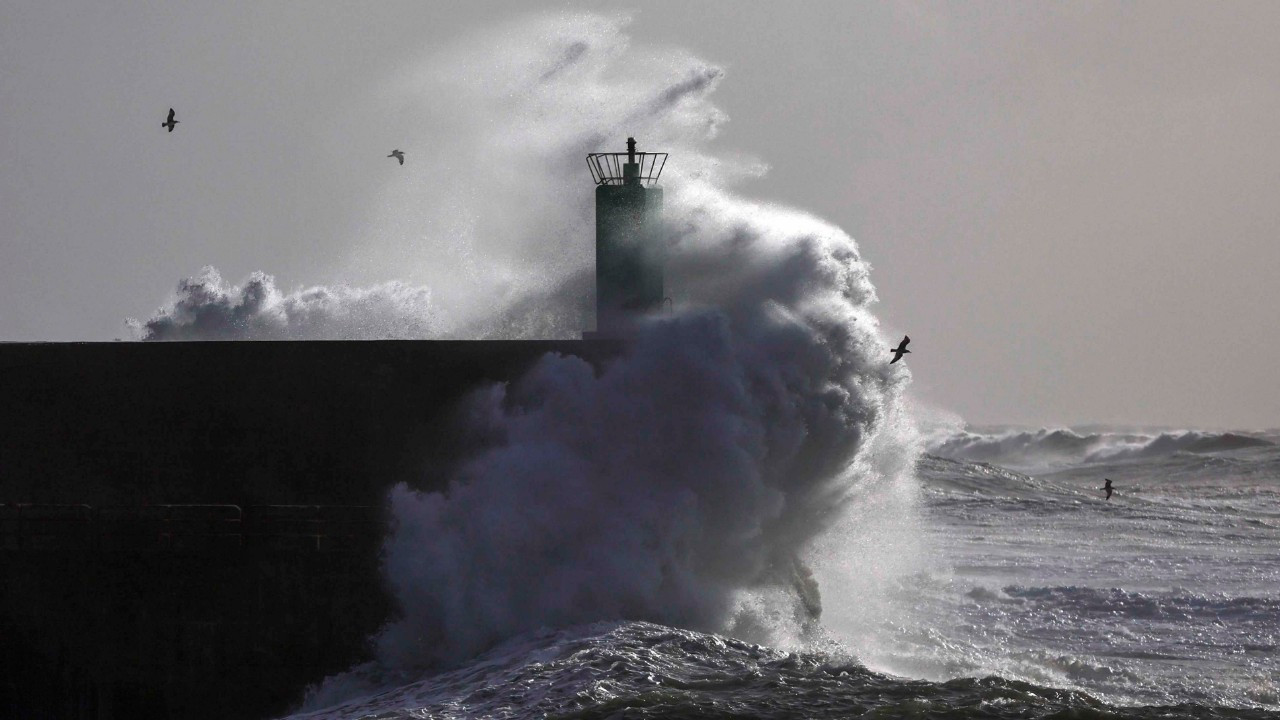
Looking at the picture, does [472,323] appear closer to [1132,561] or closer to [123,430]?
[123,430]

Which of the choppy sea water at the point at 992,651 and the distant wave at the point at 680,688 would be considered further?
the choppy sea water at the point at 992,651

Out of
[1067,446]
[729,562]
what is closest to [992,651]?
[729,562]

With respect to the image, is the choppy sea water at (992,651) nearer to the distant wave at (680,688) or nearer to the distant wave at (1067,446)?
the distant wave at (680,688)

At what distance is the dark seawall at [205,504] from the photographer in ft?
42.9

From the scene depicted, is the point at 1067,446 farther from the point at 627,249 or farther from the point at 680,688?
the point at 680,688

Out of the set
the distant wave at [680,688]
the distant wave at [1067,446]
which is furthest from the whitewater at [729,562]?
the distant wave at [1067,446]

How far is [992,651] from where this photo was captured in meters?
14.9

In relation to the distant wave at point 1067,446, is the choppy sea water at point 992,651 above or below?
below

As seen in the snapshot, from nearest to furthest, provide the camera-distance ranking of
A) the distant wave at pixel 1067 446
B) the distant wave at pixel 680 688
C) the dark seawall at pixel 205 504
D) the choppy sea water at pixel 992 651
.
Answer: the distant wave at pixel 680 688, the choppy sea water at pixel 992 651, the dark seawall at pixel 205 504, the distant wave at pixel 1067 446

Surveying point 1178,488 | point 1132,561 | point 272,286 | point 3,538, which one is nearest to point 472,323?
point 272,286

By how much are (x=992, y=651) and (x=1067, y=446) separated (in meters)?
45.6

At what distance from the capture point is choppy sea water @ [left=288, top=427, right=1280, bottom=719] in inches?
416

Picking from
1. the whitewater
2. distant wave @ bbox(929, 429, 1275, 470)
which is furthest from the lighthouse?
distant wave @ bbox(929, 429, 1275, 470)

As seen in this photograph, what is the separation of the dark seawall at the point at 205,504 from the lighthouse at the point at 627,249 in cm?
104
